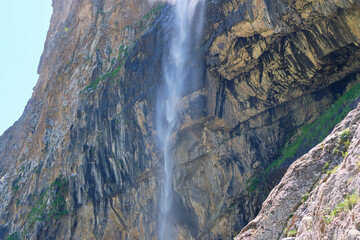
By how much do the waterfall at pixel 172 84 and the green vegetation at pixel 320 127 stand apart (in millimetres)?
8770

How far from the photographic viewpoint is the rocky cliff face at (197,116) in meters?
22.1

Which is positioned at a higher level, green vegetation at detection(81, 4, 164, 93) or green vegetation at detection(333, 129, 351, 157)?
green vegetation at detection(81, 4, 164, 93)

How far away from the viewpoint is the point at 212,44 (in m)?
25.3

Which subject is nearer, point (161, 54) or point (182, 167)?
point (182, 167)

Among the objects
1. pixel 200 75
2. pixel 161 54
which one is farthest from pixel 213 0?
pixel 161 54

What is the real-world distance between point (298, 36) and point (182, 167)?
13.5m

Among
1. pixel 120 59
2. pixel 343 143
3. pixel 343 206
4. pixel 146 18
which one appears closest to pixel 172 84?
pixel 120 59

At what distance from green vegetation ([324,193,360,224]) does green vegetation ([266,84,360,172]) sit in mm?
14007

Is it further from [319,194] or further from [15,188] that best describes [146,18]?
[319,194]

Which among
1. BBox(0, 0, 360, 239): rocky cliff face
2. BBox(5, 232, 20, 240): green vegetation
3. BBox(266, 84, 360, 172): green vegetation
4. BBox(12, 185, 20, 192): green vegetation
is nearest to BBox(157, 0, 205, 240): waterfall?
BBox(0, 0, 360, 239): rocky cliff face

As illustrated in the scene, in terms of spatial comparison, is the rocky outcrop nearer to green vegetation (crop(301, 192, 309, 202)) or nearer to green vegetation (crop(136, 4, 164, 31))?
green vegetation (crop(301, 192, 309, 202))

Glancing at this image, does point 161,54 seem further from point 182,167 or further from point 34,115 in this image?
point 34,115

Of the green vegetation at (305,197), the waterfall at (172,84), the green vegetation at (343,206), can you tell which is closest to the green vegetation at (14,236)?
the waterfall at (172,84)

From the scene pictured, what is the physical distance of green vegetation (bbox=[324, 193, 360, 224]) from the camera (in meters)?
5.81
